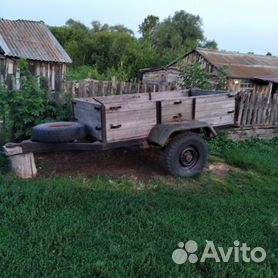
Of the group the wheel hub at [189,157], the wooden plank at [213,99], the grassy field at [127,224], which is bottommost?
the grassy field at [127,224]

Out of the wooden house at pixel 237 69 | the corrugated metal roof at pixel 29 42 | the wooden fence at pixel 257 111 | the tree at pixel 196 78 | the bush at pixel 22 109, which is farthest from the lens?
the wooden house at pixel 237 69

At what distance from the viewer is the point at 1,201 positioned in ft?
14.7

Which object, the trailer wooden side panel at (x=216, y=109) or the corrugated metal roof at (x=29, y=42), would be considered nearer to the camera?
the trailer wooden side panel at (x=216, y=109)

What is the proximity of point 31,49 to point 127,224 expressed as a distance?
15607 millimetres

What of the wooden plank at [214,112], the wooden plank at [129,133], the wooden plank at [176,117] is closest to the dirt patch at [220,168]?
the wooden plank at [214,112]

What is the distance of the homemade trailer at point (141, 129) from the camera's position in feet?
17.6

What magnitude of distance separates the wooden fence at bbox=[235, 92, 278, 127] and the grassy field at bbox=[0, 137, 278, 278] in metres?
3.68

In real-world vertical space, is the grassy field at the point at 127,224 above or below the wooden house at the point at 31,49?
below

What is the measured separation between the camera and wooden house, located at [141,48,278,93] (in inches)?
840

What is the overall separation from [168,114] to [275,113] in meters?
5.24

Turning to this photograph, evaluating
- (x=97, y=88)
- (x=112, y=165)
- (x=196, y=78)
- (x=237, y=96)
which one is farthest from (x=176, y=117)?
(x=196, y=78)

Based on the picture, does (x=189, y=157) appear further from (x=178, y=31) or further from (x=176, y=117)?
(x=178, y=31)

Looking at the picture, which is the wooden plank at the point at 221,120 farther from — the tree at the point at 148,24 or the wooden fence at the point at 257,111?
the tree at the point at 148,24

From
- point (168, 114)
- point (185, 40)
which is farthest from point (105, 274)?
point (185, 40)
